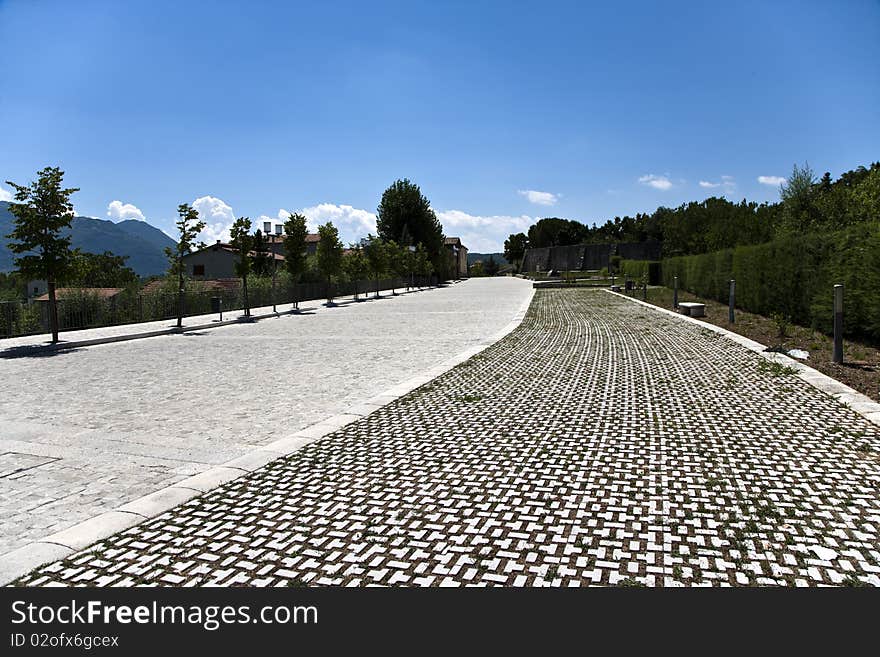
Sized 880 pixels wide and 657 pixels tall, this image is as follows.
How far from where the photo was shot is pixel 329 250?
120 feet

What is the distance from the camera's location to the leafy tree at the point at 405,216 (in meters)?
72.1

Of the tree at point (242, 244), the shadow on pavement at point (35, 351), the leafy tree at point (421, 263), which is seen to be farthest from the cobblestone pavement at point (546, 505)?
the leafy tree at point (421, 263)

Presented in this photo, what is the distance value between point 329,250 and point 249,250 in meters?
10.5

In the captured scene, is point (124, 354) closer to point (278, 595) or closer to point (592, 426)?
point (592, 426)

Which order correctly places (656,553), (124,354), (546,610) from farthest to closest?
1. (124,354)
2. (656,553)
3. (546,610)

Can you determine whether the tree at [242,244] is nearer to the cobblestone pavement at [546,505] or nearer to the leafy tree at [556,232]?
the cobblestone pavement at [546,505]

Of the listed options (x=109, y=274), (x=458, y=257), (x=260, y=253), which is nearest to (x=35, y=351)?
(x=260, y=253)

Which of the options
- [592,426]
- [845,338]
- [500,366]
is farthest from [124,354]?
[845,338]

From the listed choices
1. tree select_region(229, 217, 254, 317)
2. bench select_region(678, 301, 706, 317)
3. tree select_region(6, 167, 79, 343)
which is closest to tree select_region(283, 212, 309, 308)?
tree select_region(229, 217, 254, 317)

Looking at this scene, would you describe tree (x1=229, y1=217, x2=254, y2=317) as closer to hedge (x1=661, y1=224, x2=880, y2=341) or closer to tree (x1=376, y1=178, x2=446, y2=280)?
hedge (x1=661, y1=224, x2=880, y2=341)

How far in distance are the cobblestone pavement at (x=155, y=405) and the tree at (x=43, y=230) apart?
261cm

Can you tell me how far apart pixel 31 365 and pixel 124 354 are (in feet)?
6.24

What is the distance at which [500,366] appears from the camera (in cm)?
998

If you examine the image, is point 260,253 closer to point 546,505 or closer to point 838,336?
point 838,336
